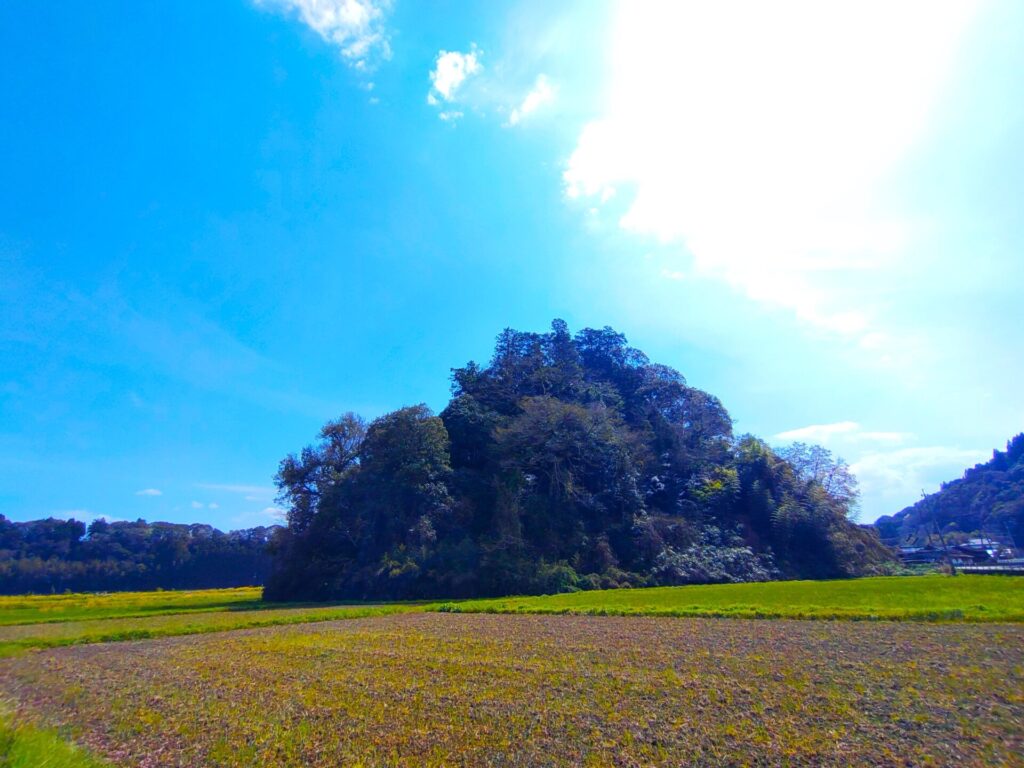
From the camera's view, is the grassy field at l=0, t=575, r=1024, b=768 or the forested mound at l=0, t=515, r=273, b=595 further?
the forested mound at l=0, t=515, r=273, b=595

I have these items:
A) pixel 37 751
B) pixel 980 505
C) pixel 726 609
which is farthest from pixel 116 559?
pixel 980 505

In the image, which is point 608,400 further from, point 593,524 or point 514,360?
point 593,524

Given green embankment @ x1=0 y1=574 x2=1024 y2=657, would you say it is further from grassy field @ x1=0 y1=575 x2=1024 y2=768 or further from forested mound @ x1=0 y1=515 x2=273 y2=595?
forested mound @ x1=0 y1=515 x2=273 y2=595

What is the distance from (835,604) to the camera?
1844 cm

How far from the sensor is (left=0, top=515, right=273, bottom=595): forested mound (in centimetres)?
7525

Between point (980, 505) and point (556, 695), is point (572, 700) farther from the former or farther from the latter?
point (980, 505)

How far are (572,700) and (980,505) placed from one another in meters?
123

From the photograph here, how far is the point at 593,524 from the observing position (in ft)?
135

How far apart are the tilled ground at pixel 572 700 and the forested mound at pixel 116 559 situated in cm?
7468

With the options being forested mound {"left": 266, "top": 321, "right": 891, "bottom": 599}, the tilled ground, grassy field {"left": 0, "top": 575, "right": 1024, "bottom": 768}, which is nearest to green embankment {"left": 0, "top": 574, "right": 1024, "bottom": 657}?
grassy field {"left": 0, "top": 575, "right": 1024, "bottom": 768}

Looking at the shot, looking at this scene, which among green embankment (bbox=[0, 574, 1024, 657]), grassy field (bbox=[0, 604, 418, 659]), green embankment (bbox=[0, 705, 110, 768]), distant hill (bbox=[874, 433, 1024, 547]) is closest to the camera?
green embankment (bbox=[0, 705, 110, 768])

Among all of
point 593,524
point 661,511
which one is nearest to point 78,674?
point 593,524

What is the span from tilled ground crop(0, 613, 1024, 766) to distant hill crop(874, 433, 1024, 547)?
84.1 metres

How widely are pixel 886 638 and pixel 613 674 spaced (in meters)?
6.89
